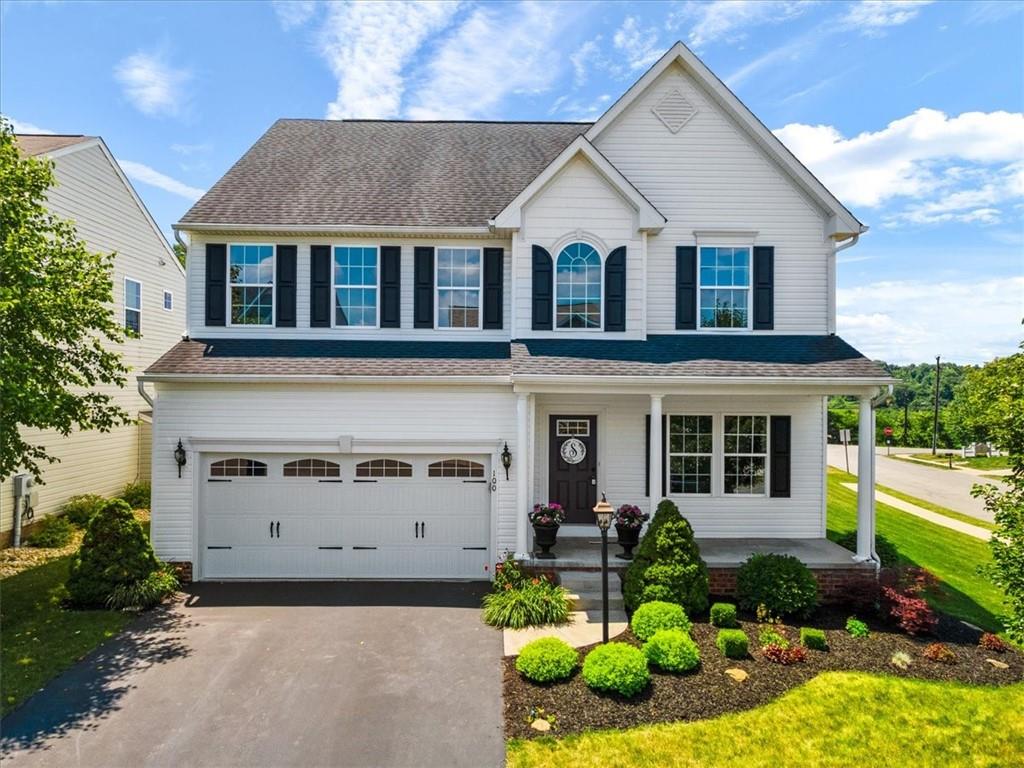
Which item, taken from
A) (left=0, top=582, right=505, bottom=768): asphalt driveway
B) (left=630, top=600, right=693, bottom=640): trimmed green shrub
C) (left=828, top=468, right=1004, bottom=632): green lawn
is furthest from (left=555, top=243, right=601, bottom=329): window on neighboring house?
(left=828, top=468, right=1004, bottom=632): green lawn

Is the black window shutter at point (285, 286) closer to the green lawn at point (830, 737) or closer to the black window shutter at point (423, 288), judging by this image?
the black window shutter at point (423, 288)

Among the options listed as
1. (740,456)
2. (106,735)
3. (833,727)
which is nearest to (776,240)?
(740,456)

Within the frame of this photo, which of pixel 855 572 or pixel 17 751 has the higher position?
pixel 855 572

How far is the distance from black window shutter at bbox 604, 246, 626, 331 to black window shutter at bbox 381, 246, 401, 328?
4344 millimetres

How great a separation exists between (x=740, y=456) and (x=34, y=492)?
52.8 feet

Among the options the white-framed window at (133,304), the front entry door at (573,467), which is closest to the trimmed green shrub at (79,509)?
the white-framed window at (133,304)

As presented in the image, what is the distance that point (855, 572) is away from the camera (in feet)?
32.0

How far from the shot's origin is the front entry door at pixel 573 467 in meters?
11.7

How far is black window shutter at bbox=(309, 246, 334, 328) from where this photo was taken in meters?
11.8

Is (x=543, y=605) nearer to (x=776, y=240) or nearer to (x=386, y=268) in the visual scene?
(x=386, y=268)

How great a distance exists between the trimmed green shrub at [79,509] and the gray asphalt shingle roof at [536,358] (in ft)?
20.9

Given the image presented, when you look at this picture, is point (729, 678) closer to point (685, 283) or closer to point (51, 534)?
point (685, 283)

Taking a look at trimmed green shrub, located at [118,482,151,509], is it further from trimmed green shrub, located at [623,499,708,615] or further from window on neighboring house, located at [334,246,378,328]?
trimmed green shrub, located at [623,499,708,615]

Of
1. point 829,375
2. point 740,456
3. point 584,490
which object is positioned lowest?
point 584,490
